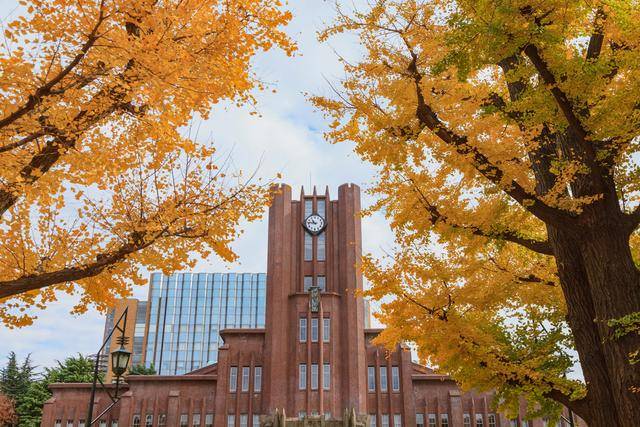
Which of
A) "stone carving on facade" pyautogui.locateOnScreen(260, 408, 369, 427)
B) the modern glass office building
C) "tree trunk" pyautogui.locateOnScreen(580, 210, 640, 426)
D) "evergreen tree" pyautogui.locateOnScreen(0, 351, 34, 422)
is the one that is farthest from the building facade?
the modern glass office building

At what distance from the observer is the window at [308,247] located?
127 feet

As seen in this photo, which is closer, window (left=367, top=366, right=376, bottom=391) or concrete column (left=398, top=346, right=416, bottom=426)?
concrete column (left=398, top=346, right=416, bottom=426)

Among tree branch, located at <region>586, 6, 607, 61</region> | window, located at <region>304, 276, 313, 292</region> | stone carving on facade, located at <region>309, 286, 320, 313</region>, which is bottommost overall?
tree branch, located at <region>586, 6, 607, 61</region>

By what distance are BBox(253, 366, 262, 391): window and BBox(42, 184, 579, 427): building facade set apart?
0.22 feet

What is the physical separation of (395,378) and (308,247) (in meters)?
10.9

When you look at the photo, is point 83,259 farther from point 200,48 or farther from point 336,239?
point 336,239

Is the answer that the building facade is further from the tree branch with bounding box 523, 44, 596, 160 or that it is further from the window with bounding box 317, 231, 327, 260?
the tree branch with bounding box 523, 44, 596, 160

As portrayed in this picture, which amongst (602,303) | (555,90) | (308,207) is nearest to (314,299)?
(308,207)

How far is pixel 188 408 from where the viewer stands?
35.7 meters

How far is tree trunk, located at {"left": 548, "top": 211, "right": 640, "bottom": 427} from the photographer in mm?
6918

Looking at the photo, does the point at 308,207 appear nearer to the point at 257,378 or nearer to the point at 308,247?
the point at 308,247

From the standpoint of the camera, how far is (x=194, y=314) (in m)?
93.3

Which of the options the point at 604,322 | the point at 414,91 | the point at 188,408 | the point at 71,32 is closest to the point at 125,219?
the point at 71,32

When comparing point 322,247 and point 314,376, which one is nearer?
point 314,376
